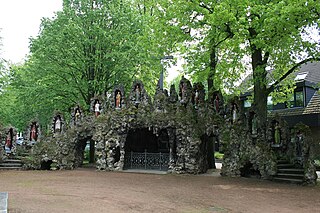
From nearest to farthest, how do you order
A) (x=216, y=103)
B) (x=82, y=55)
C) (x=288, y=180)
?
(x=288, y=180), (x=216, y=103), (x=82, y=55)

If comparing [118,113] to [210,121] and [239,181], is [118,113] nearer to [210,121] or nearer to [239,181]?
[210,121]

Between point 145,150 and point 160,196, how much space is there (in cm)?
1020

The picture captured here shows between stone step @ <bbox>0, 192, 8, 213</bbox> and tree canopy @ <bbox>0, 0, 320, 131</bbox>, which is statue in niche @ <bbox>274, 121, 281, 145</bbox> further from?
stone step @ <bbox>0, 192, 8, 213</bbox>

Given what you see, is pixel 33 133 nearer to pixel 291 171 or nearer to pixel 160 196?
pixel 160 196

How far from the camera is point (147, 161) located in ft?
69.8

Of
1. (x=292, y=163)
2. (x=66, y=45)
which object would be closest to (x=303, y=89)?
(x=292, y=163)

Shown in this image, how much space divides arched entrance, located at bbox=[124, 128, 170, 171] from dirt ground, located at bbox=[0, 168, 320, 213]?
4699 mm

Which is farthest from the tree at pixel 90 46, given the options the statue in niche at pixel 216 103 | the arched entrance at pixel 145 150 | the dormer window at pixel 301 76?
the dormer window at pixel 301 76

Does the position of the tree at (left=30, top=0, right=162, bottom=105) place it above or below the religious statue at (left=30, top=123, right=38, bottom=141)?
above

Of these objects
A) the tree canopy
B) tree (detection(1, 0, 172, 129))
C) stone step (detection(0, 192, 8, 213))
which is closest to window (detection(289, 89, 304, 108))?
the tree canopy

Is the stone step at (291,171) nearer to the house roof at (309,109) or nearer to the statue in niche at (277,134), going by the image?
the statue in niche at (277,134)

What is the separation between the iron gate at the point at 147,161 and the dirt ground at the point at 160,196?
450 centimetres

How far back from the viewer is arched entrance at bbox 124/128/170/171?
20.9m

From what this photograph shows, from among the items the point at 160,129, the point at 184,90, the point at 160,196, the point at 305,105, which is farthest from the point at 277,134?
the point at 305,105
